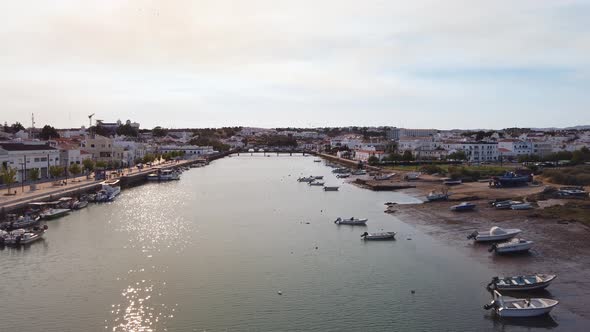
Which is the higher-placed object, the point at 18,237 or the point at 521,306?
the point at 18,237

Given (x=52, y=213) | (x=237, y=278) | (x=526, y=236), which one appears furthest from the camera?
(x=52, y=213)

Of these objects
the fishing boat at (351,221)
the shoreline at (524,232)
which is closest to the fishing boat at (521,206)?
the shoreline at (524,232)

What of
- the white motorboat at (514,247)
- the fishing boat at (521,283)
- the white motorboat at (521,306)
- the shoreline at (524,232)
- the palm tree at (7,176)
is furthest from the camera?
the palm tree at (7,176)

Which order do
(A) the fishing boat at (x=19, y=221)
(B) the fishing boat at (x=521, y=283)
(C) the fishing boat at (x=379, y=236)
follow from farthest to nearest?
(A) the fishing boat at (x=19, y=221) → (C) the fishing boat at (x=379, y=236) → (B) the fishing boat at (x=521, y=283)

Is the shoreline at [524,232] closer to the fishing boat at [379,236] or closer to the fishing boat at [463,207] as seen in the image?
the fishing boat at [463,207]

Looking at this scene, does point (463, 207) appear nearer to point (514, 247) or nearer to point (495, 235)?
point (495, 235)

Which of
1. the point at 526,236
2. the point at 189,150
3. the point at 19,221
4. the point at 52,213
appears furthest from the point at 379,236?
the point at 189,150

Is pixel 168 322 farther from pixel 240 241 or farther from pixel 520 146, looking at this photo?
pixel 520 146

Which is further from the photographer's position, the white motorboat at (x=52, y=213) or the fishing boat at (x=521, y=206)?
the fishing boat at (x=521, y=206)
